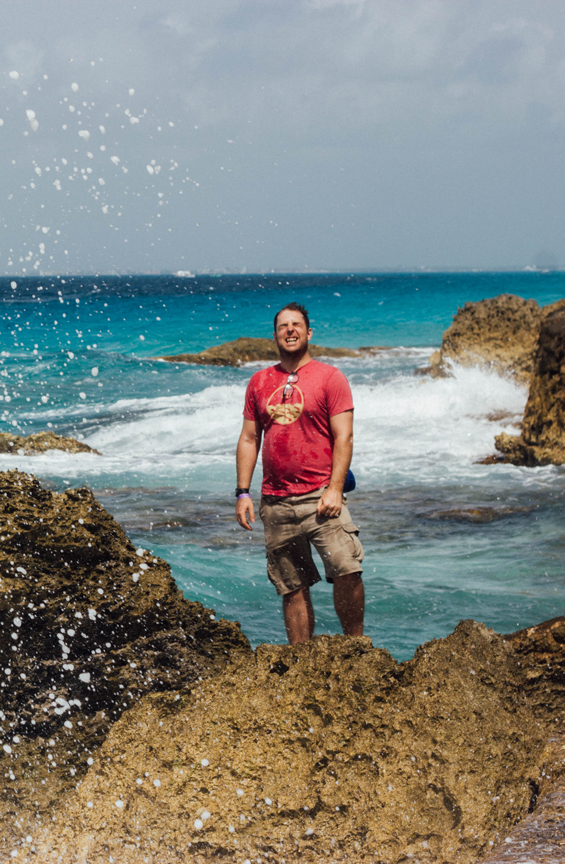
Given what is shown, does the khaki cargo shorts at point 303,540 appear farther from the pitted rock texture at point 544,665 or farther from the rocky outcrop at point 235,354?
the rocky outcrop at point 235,354

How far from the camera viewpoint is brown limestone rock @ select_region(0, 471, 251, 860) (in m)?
2.61

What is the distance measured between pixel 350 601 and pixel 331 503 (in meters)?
0.46

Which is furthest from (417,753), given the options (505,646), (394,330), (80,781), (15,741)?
(394,330)

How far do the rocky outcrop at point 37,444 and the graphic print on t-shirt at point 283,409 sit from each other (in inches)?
302

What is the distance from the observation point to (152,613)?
2766mm

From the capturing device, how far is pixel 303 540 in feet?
11.3

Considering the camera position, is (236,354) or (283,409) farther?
(236,354)

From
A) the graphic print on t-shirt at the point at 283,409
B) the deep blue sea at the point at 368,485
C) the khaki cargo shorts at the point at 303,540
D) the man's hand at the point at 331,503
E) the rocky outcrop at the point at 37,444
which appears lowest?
the deep blue sea at the point at 368,485

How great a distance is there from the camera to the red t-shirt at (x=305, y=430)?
3.37 meters

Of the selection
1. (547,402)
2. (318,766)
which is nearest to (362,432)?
(547,402)

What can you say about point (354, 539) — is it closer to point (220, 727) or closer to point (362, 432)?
point (220, 727)

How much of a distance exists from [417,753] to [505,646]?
2.02ft

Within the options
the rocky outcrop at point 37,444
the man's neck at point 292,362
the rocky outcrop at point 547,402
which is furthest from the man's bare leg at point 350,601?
the rocky outcrop at point 37,444

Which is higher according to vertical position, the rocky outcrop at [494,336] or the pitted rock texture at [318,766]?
the rocky outcrop at [494,336]
